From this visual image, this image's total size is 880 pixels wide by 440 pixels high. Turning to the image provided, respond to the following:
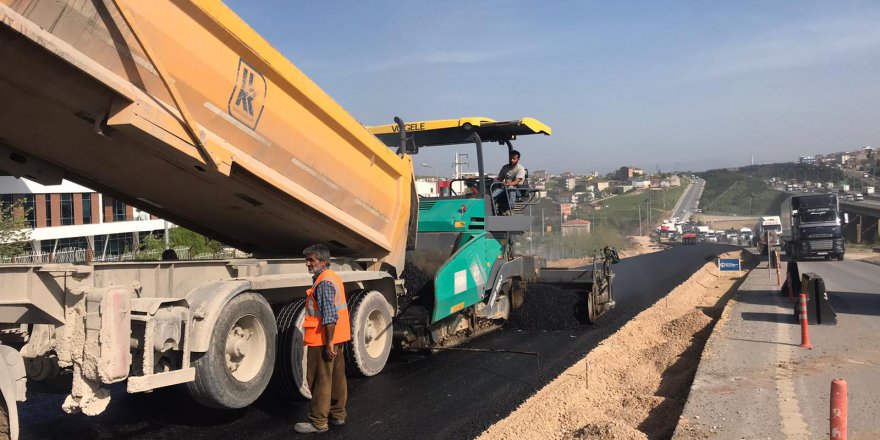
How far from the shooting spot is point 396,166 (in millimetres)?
7176

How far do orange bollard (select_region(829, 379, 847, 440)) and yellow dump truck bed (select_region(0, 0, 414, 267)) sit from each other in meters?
4.33

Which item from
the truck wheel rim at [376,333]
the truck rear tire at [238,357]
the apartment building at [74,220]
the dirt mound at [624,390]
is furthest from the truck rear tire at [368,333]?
the apartment building at [74,220]

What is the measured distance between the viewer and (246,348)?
5359 mm

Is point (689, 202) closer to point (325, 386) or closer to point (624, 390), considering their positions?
point (624, 390)

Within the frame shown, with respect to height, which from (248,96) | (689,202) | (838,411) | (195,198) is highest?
(248,96)

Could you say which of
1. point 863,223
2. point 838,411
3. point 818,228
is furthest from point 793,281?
point 863,223

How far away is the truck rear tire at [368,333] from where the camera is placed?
6652 millimetres

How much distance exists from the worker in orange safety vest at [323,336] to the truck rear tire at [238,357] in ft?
1.49

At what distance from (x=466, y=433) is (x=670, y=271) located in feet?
68.4

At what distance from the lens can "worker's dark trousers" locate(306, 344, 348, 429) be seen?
17.0 feet

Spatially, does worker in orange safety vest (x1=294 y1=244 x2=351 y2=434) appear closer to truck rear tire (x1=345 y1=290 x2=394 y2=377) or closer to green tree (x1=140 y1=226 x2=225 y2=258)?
truck rear tire (x1=345 y1=290 x2=394 y2=377)

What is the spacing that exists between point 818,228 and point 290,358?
30426 millimetres

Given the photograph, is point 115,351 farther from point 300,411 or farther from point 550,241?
point 550,241

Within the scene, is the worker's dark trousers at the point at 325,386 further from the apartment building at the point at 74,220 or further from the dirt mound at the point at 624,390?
the apartment building at the point at 74,220
